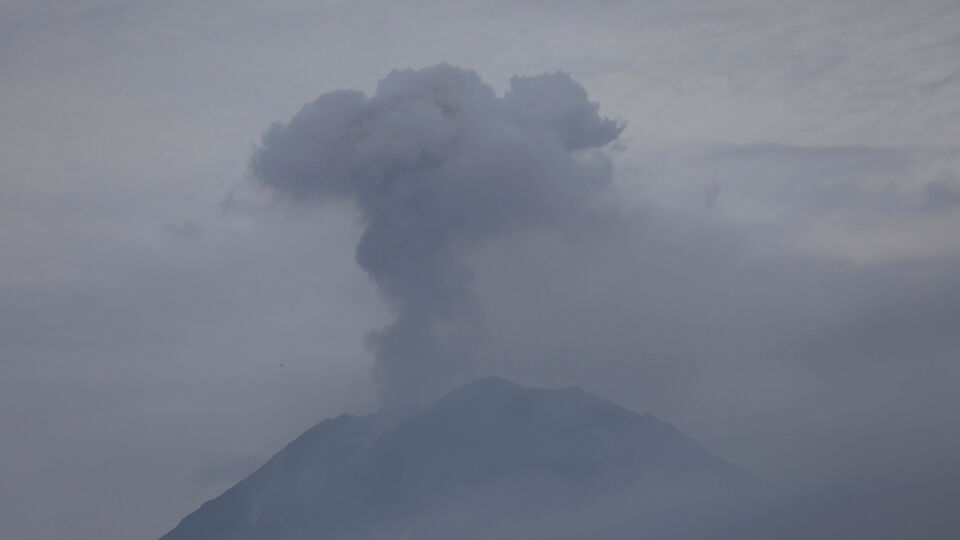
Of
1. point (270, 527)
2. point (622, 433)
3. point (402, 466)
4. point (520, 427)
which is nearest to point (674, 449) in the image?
point (622, 433)

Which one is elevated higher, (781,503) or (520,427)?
(520,427)

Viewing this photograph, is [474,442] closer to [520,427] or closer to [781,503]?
[520,427]

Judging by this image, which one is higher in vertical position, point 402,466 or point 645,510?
point 402,466

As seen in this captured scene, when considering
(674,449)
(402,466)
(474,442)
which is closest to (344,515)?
(402,466)

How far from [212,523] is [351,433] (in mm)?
24845

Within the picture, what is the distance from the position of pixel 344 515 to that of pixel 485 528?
1934cm

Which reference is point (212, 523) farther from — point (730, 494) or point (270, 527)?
point (730, 494)

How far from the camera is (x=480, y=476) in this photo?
6954 inches

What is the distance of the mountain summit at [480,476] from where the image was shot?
170625 mm

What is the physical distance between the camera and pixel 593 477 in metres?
181

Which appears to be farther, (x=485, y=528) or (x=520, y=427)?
(x=520, y=427)

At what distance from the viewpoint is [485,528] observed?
169 meters

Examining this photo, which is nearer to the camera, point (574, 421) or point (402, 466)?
point (402, 466)

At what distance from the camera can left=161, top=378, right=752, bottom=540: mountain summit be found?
17062 cm
